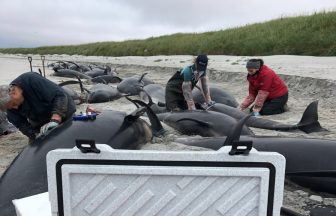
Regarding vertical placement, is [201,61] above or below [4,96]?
above

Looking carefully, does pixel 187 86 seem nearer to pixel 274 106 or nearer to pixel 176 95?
pixel 176 95

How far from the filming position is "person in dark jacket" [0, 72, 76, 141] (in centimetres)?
512

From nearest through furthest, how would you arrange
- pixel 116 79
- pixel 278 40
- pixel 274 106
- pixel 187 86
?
pixel 187 86 < pixel 274 106 < pixel 116 79 < pixel 278 40

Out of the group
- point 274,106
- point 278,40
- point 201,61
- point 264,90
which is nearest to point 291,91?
point 274,106

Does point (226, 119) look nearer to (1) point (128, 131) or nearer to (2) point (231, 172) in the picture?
(1) point (128, 131)

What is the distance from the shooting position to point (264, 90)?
834 centimetres

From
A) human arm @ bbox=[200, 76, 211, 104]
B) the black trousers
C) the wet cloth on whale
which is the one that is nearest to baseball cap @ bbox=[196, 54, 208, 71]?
→ human arm @ bbox=[200, 76, 211, 104]

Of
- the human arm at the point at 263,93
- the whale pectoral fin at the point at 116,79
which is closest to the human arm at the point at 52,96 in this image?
the human arm at the point at 263,93

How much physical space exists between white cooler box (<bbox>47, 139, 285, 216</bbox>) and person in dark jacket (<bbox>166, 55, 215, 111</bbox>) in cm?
545

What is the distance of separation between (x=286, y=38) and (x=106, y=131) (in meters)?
16.5

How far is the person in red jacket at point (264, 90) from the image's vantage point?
827cm

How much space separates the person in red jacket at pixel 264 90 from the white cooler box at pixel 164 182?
20.9 ft

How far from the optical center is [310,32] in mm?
18656

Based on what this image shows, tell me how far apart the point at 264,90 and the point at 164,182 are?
Answer: 672 centimetres
